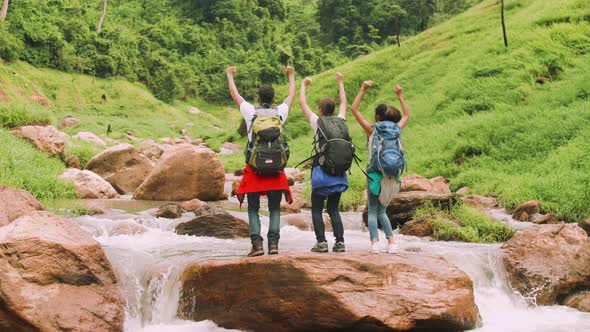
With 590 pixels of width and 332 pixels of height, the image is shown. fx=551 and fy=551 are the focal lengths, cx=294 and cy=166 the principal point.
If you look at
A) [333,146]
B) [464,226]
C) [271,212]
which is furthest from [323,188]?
[464,226]

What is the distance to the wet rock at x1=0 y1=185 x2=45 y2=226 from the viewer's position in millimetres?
7402

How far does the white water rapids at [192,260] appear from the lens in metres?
6.49

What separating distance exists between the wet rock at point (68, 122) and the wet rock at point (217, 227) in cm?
2596

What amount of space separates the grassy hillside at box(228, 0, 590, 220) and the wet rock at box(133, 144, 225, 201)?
3722mm

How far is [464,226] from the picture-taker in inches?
426

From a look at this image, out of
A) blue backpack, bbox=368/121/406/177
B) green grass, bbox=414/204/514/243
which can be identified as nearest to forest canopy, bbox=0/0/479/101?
green grass, bbox=414/204/514/243

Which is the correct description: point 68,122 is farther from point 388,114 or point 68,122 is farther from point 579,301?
point 579,301

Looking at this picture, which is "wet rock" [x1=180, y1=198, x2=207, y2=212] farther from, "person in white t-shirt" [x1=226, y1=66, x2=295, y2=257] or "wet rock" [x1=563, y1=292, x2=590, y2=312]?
"wet rock" [x1=563, y1=292, x2=590, y2=312]

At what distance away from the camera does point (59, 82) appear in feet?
138

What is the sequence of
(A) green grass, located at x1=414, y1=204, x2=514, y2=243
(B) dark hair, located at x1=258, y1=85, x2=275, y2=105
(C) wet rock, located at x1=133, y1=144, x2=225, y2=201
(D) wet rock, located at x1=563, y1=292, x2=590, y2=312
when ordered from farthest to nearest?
(C) wet rock, located at x1=133, y1=144, x2=225, y2=201
(A) green grass, located at x1=414, y1=204, x2=514, y2=243
(D) wet rock, located at x1=563, y1=292, x2=590, y2=312
(B) dark hair, located at x1=258, y1=85, x2=275, y2=105

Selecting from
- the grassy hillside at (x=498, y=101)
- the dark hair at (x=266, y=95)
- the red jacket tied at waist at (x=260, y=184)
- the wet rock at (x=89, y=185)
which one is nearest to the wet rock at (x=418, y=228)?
the grassy hillside at (x=498, y=101)

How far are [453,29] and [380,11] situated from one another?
39919 mm

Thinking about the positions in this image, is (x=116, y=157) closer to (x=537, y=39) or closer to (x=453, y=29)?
(x=537, y=39)

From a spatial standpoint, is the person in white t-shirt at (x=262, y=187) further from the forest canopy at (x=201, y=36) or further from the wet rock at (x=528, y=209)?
the forest canopy at (x=201, y=36)
